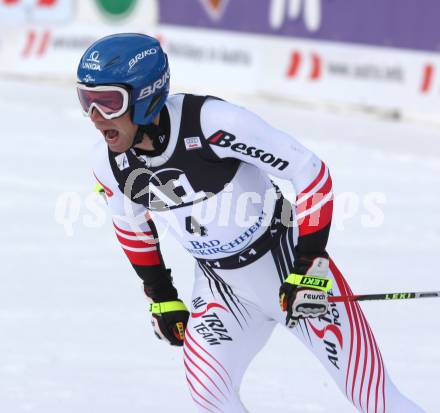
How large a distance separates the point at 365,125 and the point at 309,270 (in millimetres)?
7320

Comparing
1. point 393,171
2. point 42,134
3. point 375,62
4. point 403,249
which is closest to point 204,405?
point 403,249

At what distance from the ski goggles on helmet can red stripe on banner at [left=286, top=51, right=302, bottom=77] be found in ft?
26.3

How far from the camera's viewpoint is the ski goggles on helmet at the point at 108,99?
12.5 ft

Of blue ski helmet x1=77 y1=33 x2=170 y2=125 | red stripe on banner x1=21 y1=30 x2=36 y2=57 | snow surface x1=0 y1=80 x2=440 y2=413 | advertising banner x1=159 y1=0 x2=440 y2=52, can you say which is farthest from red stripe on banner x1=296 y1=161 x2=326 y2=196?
red stripe on banner x1=21 y1=30 x2=36 y2=57

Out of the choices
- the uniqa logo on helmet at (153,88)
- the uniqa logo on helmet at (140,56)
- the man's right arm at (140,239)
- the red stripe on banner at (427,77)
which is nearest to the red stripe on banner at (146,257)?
the man's right arm at (140,239)

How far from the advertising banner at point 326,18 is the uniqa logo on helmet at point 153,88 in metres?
7.23

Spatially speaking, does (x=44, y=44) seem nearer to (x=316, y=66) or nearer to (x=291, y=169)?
(x=316, y=66)

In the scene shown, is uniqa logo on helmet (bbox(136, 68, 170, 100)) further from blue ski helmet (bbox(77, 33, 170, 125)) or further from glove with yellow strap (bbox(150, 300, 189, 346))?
glove with yellow strap (bbox(150, 300, 189, 346))

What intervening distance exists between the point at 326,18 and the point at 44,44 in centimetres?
383

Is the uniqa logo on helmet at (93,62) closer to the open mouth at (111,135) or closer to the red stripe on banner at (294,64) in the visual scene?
the open mouth at (111,135)

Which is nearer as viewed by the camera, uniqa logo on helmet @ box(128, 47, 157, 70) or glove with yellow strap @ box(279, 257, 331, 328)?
uniqa logo on helmet @ box(128, 47, 157, 70)

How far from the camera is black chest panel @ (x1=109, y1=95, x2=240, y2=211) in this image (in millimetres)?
4004

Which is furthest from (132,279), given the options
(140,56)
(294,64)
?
(294,64)

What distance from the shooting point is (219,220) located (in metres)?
4.15
